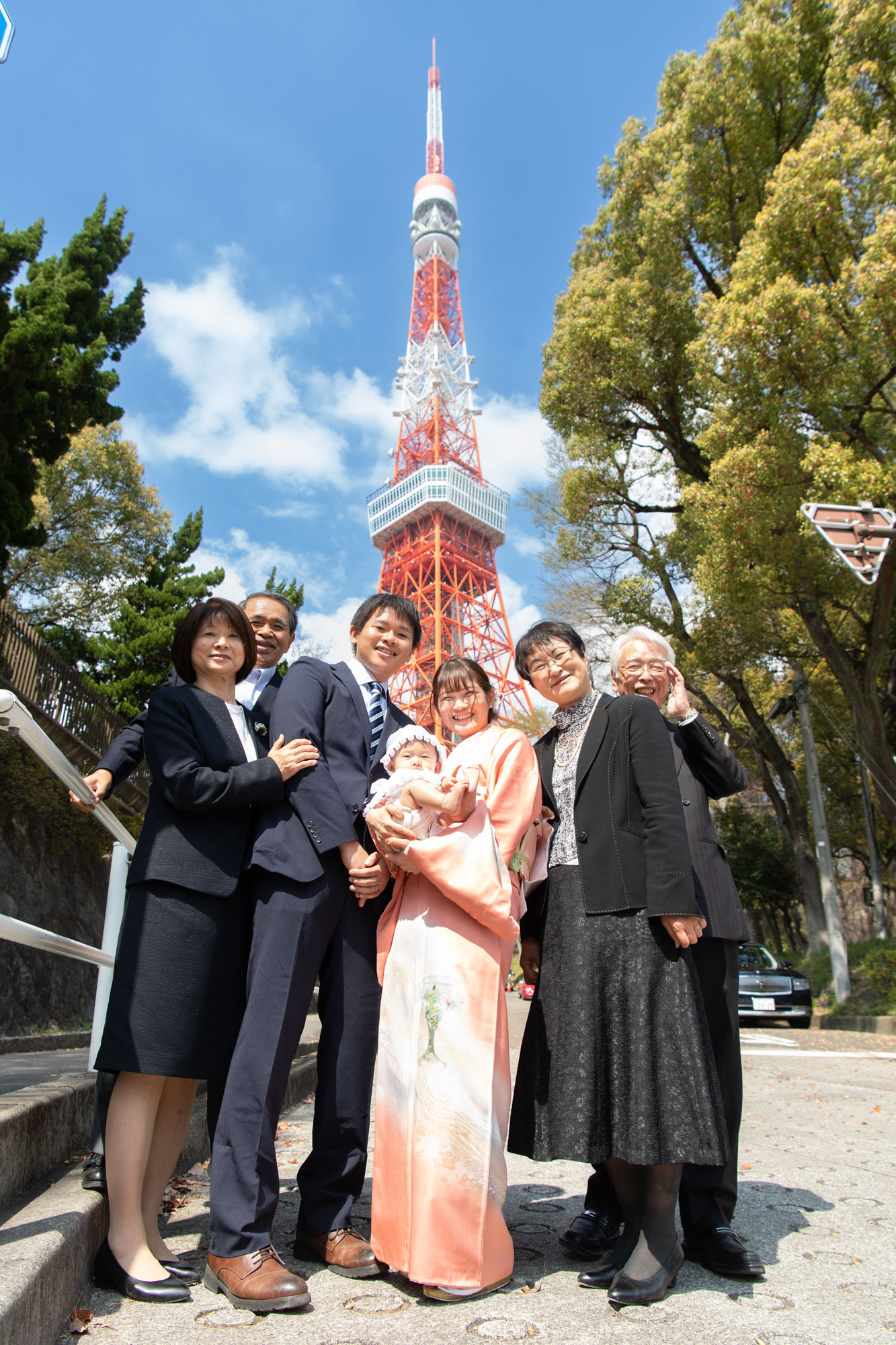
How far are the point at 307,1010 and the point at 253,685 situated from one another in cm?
133

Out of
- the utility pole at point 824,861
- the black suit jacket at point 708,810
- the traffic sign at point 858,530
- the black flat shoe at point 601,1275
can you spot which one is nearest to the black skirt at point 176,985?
the black flat shoe at point 601,1275

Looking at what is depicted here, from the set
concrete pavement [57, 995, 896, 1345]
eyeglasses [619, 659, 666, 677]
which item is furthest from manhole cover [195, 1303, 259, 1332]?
eyeglasses [619, 659, 666, 677]

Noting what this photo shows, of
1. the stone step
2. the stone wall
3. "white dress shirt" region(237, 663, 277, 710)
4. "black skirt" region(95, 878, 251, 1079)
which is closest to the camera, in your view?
the stone step

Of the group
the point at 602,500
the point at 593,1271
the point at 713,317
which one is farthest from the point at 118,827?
the point at 602,500

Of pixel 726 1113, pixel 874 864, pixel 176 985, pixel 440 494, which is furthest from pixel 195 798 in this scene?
pixel 440 494

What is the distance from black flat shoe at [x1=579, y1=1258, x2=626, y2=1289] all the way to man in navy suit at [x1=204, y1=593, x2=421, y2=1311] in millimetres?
453

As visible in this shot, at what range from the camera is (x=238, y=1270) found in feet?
5.18

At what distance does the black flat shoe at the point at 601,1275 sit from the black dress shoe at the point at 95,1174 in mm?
1047

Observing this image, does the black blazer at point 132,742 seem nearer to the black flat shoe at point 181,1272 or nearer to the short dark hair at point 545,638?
the short dark hair at point 545,638

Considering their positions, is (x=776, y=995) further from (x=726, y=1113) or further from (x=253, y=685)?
(x=253, y=685)

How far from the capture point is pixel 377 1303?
1618 millimetres

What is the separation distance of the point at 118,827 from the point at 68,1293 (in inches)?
47.0

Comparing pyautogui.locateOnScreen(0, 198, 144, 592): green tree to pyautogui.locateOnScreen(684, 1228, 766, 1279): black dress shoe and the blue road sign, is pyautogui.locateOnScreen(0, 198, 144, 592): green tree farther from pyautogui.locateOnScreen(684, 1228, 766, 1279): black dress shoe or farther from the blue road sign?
pyautogui.locateOnScreen(684, 1228, 766, 1279): black dress shoe

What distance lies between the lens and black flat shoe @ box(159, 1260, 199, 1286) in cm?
166
